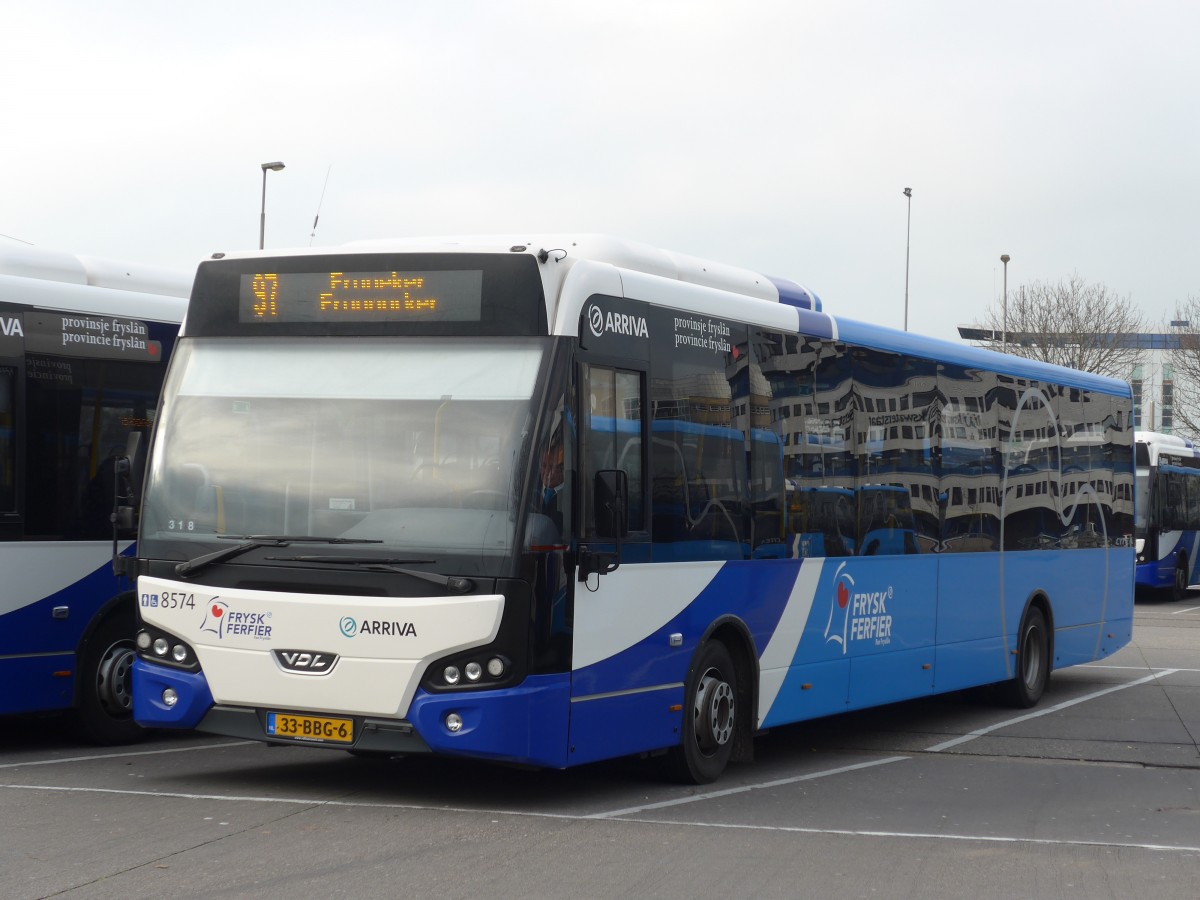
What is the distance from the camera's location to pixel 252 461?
30.3ft

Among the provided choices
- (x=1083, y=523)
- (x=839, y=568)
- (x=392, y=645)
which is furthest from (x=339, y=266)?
(x=1083, y=523)

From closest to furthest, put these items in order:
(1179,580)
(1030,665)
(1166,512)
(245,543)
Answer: (245,543), (1030,665), (1166,512), (1179,580)

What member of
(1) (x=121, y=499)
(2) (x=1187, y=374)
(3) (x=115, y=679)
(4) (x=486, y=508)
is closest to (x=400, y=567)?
(4) (x=486, y=508)

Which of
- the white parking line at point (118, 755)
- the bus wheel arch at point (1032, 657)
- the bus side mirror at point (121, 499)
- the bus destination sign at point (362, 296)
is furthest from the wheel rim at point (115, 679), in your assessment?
the bus wheel arch at point (1032, 657)

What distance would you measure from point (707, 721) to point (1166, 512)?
26672mm

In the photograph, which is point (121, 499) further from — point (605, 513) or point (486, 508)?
point (605, 513)

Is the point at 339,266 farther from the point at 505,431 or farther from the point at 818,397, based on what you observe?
the point at 818,397

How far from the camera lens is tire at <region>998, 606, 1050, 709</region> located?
15.3m

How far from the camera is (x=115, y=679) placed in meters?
11.5

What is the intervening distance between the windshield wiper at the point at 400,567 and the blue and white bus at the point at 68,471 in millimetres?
2699

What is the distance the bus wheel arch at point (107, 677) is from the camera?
11312mm

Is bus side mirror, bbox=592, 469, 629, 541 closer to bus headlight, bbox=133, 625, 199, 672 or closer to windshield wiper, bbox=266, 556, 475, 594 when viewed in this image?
windshield wiper, bbox=266, 556, 475, 594

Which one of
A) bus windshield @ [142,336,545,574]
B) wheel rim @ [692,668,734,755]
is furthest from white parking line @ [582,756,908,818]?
bus windshield @ [142,336,545,574]

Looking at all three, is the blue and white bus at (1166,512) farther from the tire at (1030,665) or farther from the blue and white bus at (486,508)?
the blue and white bus at (486,508)
